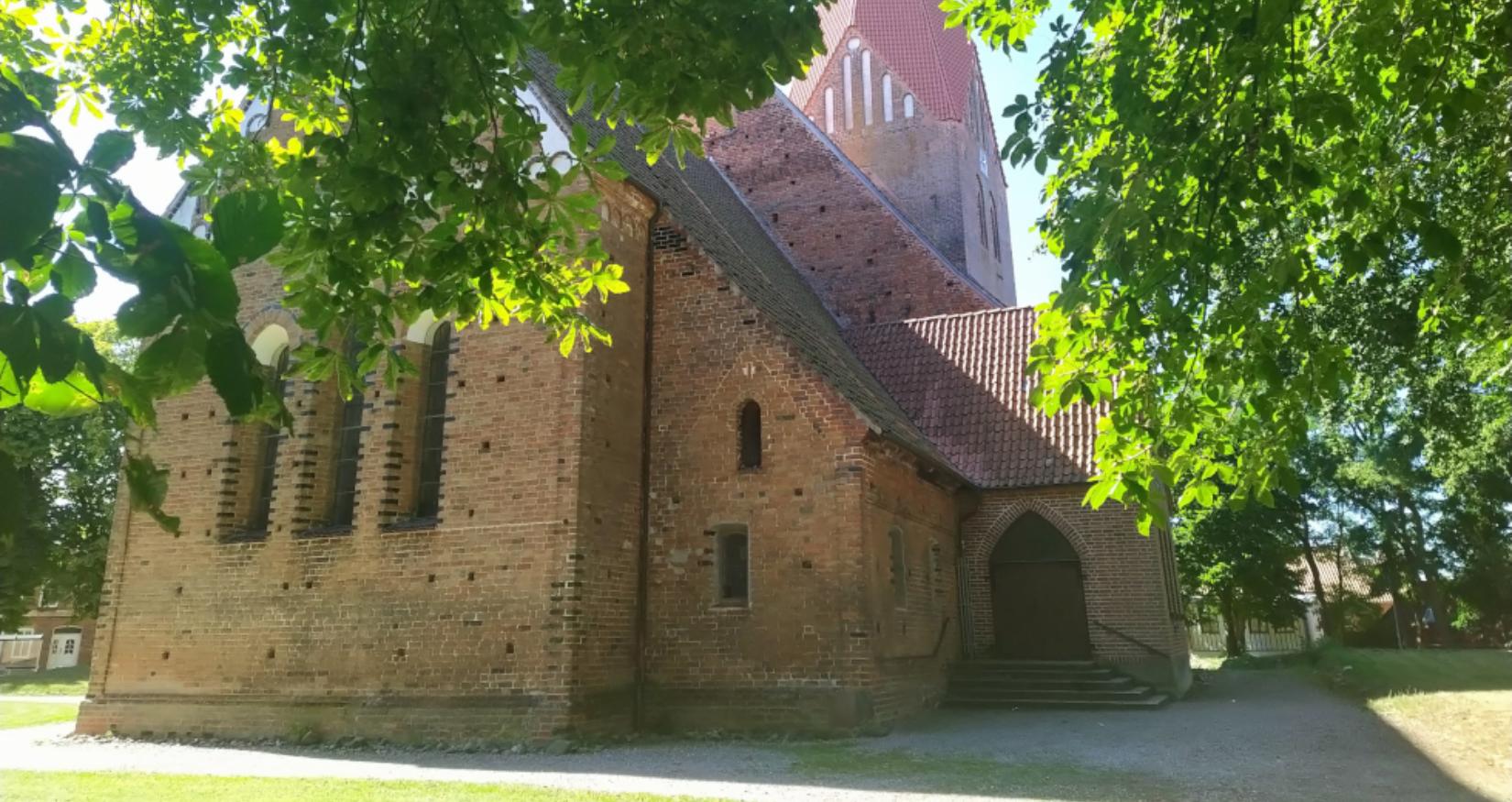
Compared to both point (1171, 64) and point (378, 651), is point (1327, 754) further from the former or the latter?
point (378, 651)

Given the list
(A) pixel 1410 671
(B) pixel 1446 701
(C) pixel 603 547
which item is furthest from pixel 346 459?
(A) pixel 1410 671

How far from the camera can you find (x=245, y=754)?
34.8ft

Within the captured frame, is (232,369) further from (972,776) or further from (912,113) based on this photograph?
(912,113)

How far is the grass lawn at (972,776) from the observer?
7645mm

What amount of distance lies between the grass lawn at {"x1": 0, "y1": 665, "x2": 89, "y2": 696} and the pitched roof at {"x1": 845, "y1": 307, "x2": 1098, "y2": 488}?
16.8 meters

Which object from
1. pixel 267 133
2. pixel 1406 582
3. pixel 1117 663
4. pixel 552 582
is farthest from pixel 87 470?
pixel 1406 582

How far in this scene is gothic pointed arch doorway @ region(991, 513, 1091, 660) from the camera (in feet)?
50.8

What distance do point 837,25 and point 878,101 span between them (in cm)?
282

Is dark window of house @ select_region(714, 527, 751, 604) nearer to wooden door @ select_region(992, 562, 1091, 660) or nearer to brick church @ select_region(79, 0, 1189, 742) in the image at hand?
brick church @ select_region(79, 0, 1189, 742)

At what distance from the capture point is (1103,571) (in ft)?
50.3

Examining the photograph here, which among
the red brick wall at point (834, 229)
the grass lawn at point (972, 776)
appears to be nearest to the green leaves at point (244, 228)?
the grass lawn at point (972, 776)

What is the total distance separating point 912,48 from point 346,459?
1988 centimetres

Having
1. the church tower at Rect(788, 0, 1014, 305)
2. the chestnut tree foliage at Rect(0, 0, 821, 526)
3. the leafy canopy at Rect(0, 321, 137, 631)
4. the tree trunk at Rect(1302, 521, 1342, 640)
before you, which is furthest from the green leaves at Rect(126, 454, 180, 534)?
the tree trunk at Rect(1302, 521, 1342, 640)

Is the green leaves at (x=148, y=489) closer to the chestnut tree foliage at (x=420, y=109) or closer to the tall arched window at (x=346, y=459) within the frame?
the chestnut tree foliage at (x=420, y=109)
